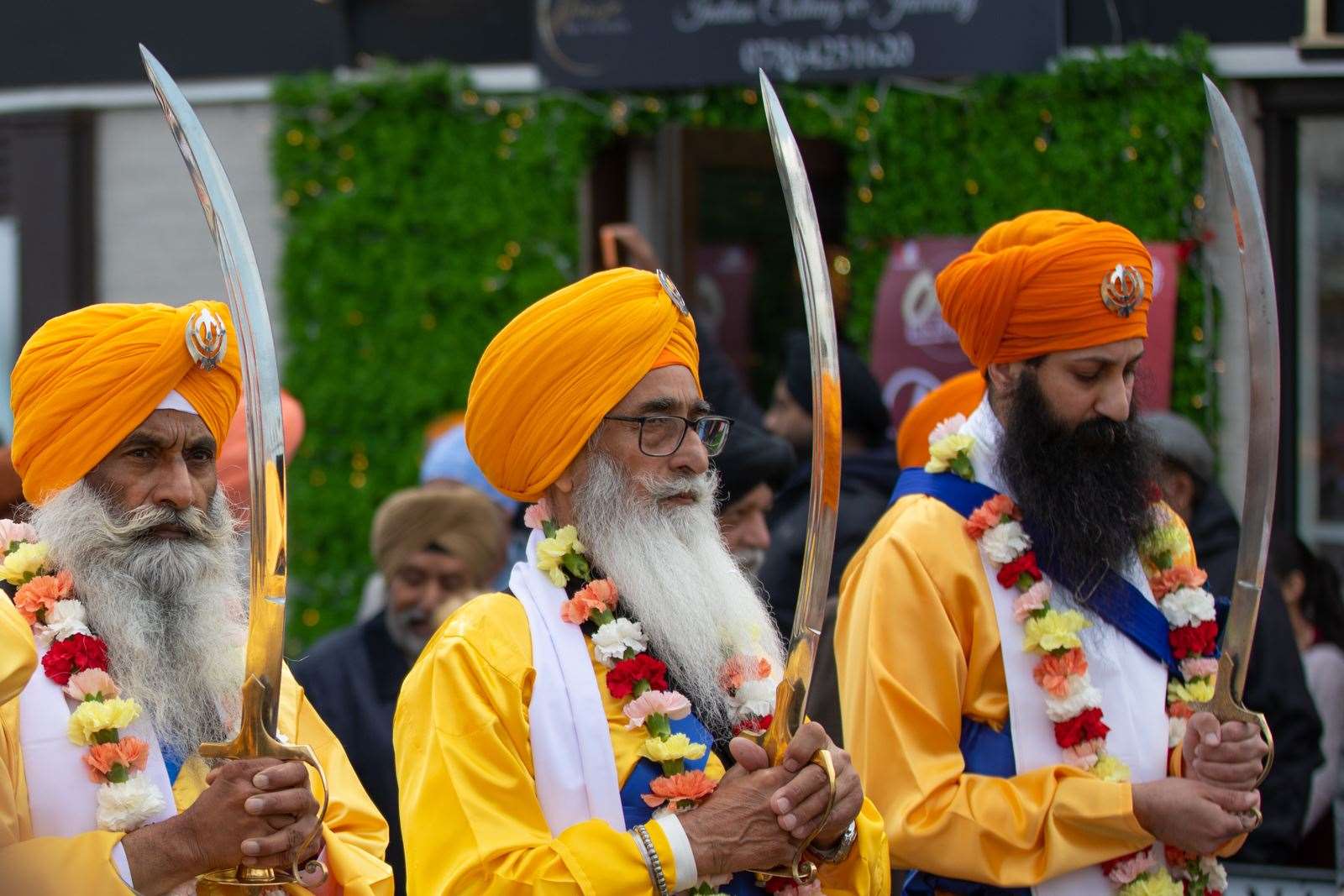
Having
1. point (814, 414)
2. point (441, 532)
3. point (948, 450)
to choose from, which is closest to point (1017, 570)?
point (948, 450)

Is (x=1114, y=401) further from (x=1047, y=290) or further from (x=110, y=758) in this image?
(x=110, y=758)

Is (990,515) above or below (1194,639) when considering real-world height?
above

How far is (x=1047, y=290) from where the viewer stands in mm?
3373

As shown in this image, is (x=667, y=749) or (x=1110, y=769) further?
(x=1110, y=769)

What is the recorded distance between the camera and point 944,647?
3189 millimetres

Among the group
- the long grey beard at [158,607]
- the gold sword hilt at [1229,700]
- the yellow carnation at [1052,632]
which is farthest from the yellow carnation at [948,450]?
the long grey beard at [158,607]

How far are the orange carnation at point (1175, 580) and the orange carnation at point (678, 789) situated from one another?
122 centimetres

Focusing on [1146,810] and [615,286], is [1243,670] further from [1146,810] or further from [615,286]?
[615,286]

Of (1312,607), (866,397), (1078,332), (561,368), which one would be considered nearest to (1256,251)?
(1078,332)

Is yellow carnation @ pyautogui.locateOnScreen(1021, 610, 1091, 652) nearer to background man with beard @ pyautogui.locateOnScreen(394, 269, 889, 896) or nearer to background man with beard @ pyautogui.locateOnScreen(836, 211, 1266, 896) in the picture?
background man with beard @ pyautogui.locateOnScreen(836, 211, 1266, 896)

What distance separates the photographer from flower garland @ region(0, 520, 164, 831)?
267 centimetres

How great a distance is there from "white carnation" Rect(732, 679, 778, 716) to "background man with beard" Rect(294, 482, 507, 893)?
6.08ft

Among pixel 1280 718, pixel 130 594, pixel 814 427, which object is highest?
pixel 814 427

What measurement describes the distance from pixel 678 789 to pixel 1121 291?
141 centimetres
